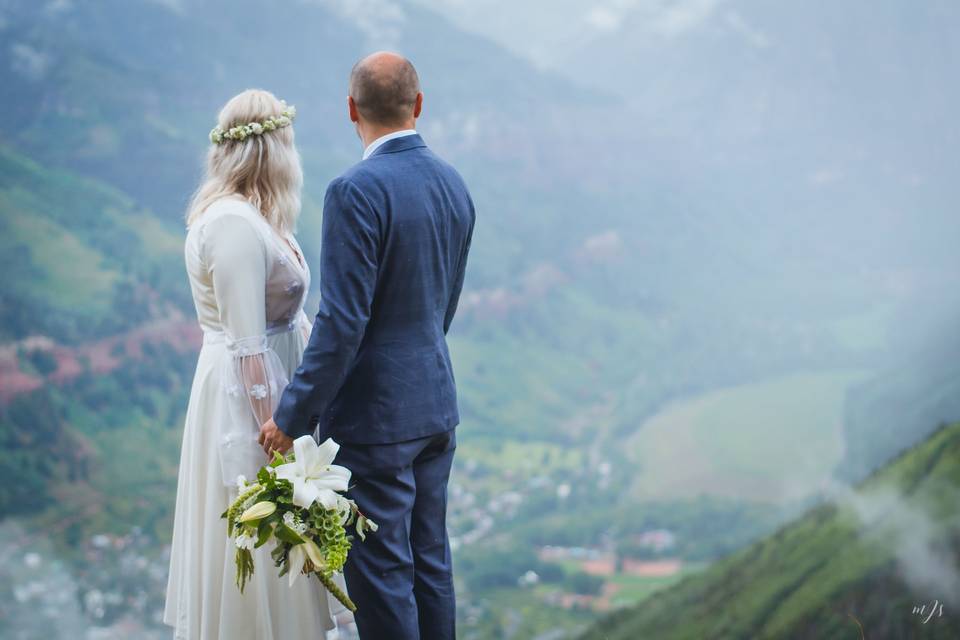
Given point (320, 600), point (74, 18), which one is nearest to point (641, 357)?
point (74, 18)

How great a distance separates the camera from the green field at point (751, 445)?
343 inches

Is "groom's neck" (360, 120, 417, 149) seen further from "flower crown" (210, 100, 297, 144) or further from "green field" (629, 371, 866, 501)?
"green field" (629, 371, 866, 501)

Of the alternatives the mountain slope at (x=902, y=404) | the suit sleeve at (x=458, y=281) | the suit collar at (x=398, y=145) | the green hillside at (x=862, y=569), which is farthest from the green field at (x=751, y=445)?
the suit collar at (x=398, y=145)

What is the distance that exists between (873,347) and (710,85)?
12.2ft

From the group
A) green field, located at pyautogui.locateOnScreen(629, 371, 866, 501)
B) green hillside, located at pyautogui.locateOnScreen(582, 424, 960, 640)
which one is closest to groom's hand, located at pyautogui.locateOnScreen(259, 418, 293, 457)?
green hillside, located at pyautogui.locateOnScreen(582, 424, 960, 640)

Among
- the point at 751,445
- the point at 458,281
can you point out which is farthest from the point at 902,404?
the point at 458,281

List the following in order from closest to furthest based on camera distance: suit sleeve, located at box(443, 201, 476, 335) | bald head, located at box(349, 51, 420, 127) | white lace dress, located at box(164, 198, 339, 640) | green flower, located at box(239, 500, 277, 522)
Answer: green flower, located at box(239, 500, 277, 522) → bald head, located at box(349, 51, 420, 127) → white lace dress, located at box(164, 198, 339, 640) → suit sleeve, located at box(443, 201, 476, 335)

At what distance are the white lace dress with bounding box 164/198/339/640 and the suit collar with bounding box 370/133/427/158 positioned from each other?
1.19ft

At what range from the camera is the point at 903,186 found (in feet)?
32.3

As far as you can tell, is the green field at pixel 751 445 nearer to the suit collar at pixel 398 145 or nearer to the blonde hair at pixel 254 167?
the blonde hair at pixel 254 167


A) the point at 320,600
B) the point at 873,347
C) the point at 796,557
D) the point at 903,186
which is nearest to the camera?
the point at 320,600

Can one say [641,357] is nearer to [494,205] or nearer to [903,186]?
[494,205]

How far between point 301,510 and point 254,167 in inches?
33.5

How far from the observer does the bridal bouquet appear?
2006 mm
